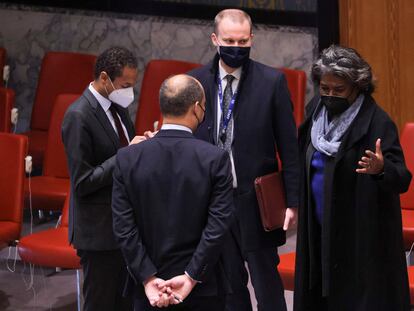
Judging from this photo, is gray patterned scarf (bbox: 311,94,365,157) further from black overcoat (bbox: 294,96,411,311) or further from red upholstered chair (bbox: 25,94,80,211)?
red upholstered chair (bbox: 25,94,80,211)

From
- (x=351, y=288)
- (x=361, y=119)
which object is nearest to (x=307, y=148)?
(x=361, y=119)

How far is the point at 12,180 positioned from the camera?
15.8 feet

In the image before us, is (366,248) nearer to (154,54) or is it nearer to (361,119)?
(361,119)

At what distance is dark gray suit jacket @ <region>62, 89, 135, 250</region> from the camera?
3.50m

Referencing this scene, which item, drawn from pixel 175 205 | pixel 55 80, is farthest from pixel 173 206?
pixel 55 80

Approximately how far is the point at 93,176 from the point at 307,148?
2.53 feet

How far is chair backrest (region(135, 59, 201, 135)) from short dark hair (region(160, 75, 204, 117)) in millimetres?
2959

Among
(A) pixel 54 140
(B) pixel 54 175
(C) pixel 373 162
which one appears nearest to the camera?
(C) pixel 373 162

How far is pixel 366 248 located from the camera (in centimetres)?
326

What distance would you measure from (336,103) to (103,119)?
2.82 feet

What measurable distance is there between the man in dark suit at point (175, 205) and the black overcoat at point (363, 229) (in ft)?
1.51

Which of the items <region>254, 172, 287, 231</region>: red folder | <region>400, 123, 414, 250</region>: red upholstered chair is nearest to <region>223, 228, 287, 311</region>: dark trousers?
<region>254, 172, 287, 231</region>: red folder

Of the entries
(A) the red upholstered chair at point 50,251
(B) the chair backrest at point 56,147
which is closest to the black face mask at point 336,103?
(A) the red upholstered chair at point 50,251

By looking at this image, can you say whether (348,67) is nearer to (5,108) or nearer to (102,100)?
(102,100)
